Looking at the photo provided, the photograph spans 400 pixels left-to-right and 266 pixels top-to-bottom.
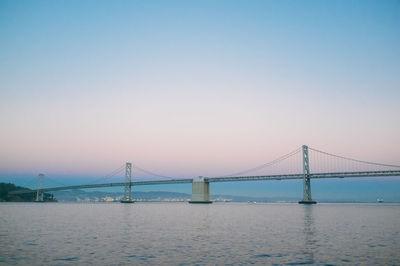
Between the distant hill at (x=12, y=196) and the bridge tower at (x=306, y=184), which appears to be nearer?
the bridge tower at (x=306, y=184)

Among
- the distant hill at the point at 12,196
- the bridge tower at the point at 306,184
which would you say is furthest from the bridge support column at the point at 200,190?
the distant hill at the point at 12,196

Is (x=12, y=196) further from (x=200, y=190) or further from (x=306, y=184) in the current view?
(x=306, y=184)

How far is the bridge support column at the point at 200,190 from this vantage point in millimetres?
110375

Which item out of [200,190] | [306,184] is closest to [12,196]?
[200,190]

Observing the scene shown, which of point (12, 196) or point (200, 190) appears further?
point (12, 196)

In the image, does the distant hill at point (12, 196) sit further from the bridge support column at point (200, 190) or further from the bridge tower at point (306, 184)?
the bridge tower at point (306, 184)

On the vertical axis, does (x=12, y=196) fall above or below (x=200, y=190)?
below

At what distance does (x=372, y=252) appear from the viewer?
1442 cm

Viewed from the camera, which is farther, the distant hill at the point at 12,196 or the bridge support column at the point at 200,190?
the distant hill at the point at 12,196

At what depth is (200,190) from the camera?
111m

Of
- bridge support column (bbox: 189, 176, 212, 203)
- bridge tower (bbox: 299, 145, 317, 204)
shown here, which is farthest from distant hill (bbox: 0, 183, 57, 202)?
bridge tower (bbox: 299, 145, 317, 204)

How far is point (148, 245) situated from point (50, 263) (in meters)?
5.18

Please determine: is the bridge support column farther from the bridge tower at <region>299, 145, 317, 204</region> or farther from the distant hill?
the distant hill

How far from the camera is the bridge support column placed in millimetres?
110375
